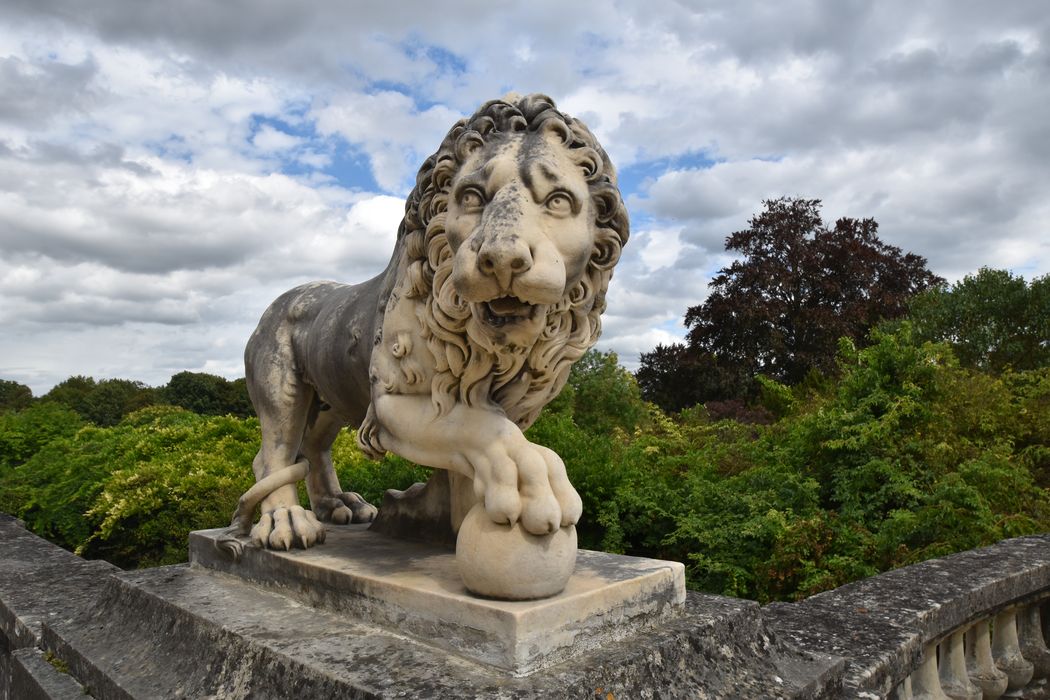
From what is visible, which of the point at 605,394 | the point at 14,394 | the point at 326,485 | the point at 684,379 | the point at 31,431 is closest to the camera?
the point at 326,485

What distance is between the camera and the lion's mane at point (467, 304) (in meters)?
1.96

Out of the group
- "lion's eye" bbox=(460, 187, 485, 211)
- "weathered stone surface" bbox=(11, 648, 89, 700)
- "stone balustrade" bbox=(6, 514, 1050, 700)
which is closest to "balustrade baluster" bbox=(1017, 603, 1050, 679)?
"stone balustrade" bbox=(6, 514, 1050, 700)

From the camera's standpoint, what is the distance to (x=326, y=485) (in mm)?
3107

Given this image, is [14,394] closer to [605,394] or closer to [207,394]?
[207,394]

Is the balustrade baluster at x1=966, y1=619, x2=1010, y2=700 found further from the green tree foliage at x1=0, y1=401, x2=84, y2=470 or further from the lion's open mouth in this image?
the green tree foliage at x1=0, y1=401, x2=84, y2=470

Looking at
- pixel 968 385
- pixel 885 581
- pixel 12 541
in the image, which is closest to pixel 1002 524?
pixel 885 581

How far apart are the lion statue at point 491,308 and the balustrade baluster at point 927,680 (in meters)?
1.47

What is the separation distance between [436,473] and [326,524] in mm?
753

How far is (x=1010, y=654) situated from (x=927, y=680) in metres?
0.55

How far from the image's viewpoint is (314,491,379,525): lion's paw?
9.66 feet

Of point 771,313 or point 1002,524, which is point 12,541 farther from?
point 771,313

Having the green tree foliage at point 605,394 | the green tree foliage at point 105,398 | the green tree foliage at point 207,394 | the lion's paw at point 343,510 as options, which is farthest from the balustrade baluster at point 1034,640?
the green tree foliage at point 105,398

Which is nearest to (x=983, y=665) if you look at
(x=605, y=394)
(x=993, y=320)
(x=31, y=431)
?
(x=605, y=394)

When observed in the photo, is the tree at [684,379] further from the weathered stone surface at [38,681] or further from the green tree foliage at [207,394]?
the weathered stone surface at [38,681]
